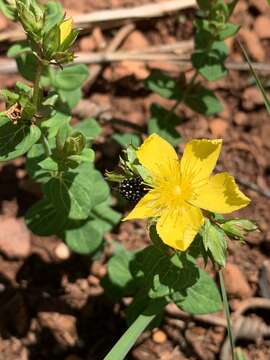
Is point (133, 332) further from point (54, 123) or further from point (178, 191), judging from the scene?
point (54, 123)

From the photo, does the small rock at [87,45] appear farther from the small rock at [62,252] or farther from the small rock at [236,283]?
the small rock at [236,283]

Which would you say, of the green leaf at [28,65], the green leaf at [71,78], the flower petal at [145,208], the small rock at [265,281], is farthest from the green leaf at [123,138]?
the flower petal at [145,208]

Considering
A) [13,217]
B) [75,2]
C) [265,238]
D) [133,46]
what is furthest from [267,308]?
[75,2]

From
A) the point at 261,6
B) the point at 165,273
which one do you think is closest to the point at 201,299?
the point at 165,273

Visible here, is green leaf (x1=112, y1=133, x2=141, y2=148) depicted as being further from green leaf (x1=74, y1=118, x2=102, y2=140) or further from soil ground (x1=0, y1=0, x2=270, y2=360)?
green leaf (x1=74, y1=118, x2=102, y2=140)

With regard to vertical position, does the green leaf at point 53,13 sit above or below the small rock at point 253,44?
above

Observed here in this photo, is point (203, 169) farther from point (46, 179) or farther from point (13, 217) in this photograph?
point (13, 217)
